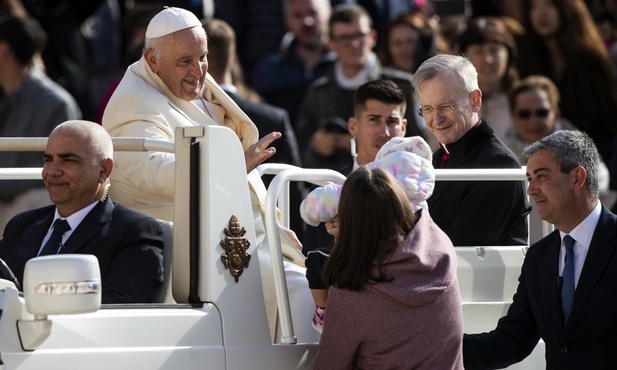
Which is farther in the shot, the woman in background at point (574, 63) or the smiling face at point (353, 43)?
the woman in background at point (574, 63)

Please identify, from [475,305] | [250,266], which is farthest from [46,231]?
[475,305]

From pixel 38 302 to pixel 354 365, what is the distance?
120 cm

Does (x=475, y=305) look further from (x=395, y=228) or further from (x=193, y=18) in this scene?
(x=193, y=18)

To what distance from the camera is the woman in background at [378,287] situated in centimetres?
479

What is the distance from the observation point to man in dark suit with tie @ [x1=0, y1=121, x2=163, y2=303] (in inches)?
201

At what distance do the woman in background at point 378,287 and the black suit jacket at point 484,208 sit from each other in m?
1.28

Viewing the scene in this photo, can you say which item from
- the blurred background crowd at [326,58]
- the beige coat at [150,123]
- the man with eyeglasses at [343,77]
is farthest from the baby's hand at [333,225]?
the man with eyeglasses at [343,77]

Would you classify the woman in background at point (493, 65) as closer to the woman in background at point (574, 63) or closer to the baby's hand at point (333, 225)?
the woman in background at point (574, 63)

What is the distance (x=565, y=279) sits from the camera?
18.2 feet

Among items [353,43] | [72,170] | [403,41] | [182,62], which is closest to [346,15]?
[353,43]

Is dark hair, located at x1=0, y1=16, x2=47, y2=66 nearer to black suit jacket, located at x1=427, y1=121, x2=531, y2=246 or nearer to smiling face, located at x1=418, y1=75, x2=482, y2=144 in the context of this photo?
smiling face, located at x1=418, y1=75, x2=482, y2=144

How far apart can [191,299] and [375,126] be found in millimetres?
2598

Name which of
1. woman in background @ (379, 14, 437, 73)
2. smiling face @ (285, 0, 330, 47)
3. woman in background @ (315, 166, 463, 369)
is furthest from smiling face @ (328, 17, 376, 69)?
woman in background @ (315, 166, 463, 369)

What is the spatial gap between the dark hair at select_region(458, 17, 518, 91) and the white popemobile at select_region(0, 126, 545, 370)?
472 cm
